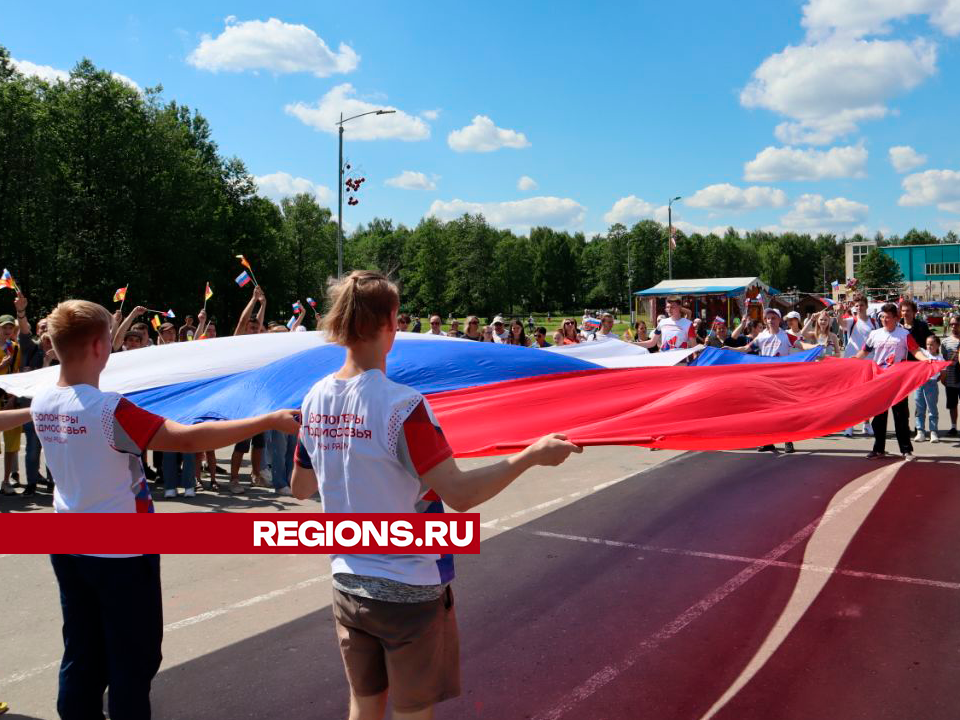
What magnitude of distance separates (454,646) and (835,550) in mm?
5095

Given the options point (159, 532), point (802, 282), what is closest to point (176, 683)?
point (159, 532)

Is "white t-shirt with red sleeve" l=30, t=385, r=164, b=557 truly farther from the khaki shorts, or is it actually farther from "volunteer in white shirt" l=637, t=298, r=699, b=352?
"volunteer in white shirt" l=637, t=298, r=699, b=352

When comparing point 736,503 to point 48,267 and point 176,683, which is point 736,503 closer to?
point 176,683

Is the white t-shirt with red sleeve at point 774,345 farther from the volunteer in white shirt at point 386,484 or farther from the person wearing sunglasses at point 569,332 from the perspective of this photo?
the volunteer in white shirt at point 386,484

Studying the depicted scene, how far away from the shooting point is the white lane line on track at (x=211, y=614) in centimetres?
435

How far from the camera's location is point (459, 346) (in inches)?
240

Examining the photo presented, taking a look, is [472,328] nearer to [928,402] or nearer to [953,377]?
[928,402]

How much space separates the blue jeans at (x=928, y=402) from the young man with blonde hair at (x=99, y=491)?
36.8 ft

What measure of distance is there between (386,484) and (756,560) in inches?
190

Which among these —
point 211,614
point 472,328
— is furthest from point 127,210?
point 211,614

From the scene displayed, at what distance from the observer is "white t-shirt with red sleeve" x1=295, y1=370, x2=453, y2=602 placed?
2195 mm

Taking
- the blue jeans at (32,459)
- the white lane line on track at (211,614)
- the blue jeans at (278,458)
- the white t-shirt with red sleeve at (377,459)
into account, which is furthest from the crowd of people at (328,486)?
the blue jeans at (32,459)

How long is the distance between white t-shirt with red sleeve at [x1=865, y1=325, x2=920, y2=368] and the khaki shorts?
8.64m

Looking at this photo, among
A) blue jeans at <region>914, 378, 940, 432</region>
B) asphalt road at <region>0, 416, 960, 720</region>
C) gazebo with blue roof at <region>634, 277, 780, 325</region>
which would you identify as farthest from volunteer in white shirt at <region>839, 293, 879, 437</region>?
gazebo with blue roof at <region>634, 277, 780, 325</region>
